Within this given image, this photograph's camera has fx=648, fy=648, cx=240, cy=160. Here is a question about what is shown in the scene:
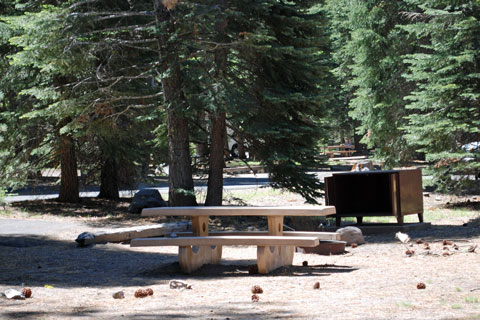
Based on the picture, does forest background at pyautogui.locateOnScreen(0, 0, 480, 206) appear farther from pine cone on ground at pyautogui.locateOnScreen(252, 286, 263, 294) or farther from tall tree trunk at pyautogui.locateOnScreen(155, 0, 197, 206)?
pine cone on ground at pyautogui.locateOnScreen(252, 286, 263, 294)

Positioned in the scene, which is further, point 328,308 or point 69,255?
point 69,255

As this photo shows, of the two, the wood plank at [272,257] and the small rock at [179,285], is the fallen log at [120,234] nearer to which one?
the wood plank at [272,257]

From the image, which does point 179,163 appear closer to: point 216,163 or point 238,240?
point 216,163

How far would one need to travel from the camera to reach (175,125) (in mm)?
14828

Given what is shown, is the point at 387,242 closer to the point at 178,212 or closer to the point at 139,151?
the point at 178,212

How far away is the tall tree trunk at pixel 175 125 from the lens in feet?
47.3

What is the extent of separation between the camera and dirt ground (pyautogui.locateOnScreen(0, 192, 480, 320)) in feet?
17.9

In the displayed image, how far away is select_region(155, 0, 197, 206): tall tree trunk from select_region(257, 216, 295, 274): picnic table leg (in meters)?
6.06

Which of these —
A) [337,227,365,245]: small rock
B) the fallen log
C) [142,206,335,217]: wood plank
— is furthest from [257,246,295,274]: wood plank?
the fallen log

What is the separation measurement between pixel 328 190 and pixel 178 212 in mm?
5695

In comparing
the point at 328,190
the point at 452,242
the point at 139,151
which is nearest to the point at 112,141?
the point at 139,151

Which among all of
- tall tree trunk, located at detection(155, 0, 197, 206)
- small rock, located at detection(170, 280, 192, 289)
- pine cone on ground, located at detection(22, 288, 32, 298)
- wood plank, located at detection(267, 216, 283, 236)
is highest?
tall tree trunk, located at detection(155, 0, 197, 206)

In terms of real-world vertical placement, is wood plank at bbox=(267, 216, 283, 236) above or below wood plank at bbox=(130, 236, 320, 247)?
above

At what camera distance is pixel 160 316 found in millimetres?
5383
